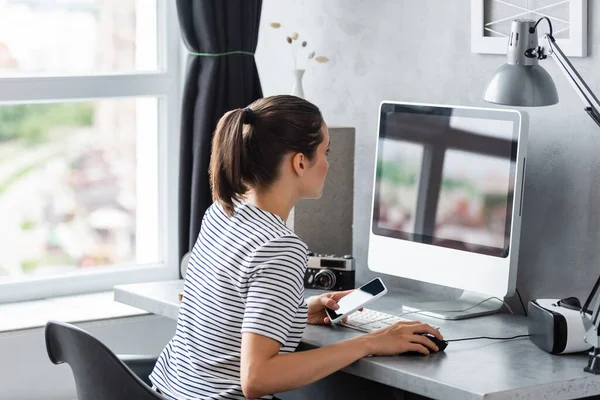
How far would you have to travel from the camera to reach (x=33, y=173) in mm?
3230

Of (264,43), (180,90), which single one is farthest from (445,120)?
(180,90)

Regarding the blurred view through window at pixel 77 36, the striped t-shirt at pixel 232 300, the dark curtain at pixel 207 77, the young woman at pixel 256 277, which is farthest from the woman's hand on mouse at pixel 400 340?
the blurred view through window at pixel 77 36

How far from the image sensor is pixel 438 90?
2.73m

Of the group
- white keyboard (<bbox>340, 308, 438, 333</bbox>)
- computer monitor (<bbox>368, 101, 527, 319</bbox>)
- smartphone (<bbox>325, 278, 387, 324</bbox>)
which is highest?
computer monitor (<bbox>368, 101, 527, 319</bbox>)

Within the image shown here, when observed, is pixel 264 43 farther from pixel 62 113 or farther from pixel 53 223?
pixel 53 223

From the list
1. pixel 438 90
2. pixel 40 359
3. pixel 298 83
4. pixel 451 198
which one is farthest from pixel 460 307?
pixel 40 359

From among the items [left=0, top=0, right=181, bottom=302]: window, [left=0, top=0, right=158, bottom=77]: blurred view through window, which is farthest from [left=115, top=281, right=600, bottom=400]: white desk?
[left=0, top=0, right=158, bottom=77]: blurred view through window

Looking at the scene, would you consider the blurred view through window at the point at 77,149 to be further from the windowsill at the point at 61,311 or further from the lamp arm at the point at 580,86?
the lamp arm at the point at 580,86

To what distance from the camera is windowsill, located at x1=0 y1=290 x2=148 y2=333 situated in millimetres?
2947

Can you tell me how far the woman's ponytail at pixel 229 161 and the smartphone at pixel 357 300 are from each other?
38 cm

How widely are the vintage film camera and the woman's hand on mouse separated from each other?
1.94 feet

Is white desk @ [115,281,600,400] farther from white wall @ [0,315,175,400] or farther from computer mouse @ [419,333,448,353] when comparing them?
white wall @ [0,315,175,400]

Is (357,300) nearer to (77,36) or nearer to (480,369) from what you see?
(480,369)

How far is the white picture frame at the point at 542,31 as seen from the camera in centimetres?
230
